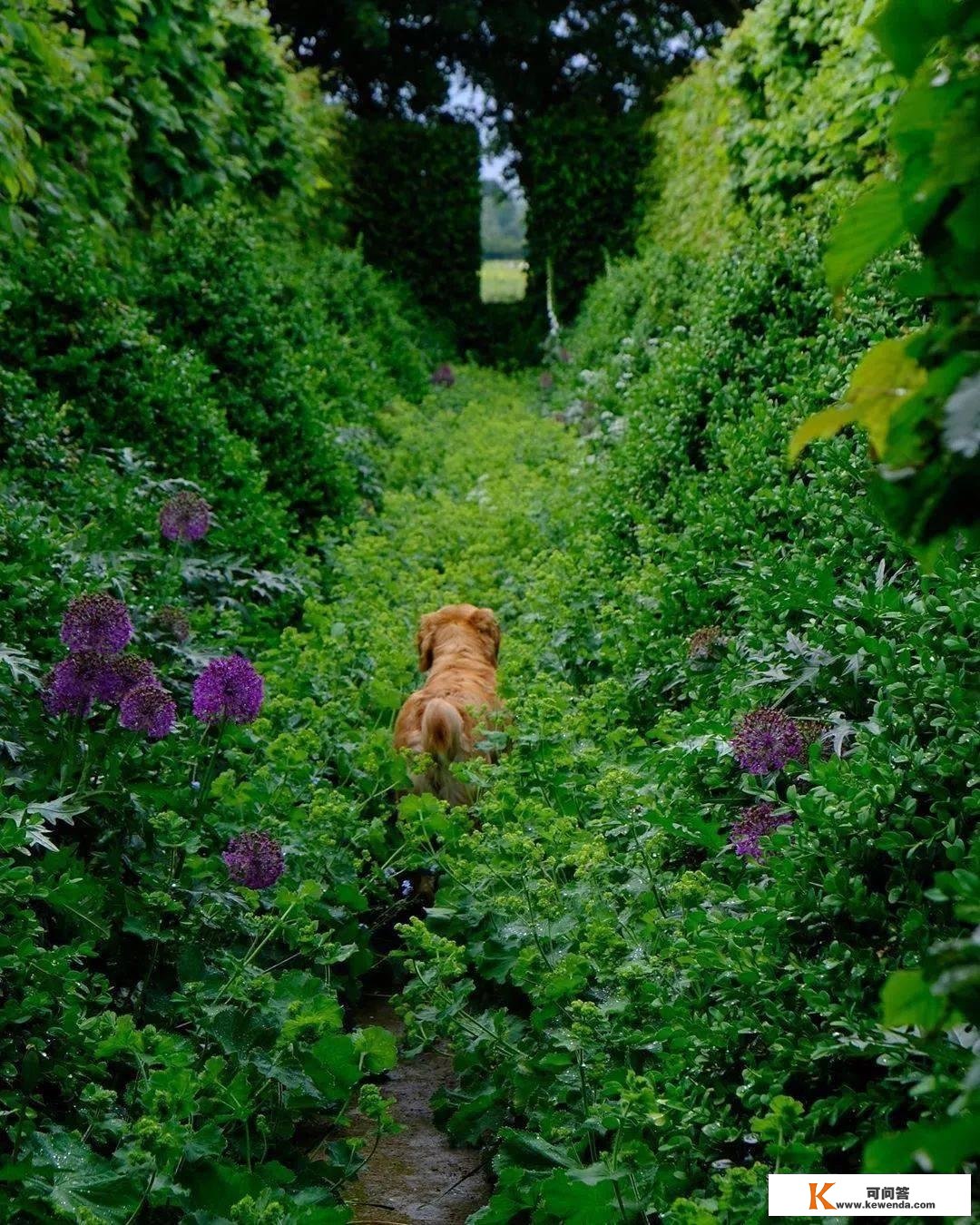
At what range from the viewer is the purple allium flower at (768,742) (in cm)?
327

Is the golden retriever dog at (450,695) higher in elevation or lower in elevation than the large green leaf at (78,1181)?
higher

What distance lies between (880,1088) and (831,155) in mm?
6958

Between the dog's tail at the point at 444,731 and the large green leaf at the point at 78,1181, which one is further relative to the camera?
the dog's tail at the point at 444,731

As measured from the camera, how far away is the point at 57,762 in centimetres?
339

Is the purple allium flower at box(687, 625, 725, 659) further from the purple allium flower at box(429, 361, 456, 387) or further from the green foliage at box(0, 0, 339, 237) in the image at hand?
the purple allium flower at box(429, 361, 456, 387)

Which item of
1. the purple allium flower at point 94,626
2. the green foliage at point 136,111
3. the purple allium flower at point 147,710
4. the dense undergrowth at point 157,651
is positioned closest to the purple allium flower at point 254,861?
the dense undergrowth at point 157,651

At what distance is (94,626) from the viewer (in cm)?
341

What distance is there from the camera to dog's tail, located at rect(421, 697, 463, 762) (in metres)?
4.56

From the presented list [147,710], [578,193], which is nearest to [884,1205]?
[147,710]

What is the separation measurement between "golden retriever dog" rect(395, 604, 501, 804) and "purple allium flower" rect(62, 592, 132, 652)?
145 cm

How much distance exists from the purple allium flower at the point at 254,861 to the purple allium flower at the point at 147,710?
386 millimetres

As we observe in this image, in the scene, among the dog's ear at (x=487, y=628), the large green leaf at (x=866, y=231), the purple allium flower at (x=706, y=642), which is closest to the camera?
the large green leaf at (x=866, y=231)

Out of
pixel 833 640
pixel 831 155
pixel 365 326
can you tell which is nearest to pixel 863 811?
pixel 833 640

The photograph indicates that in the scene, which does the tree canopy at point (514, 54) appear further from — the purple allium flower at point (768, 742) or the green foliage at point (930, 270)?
the green foliage at point (930, 270)
